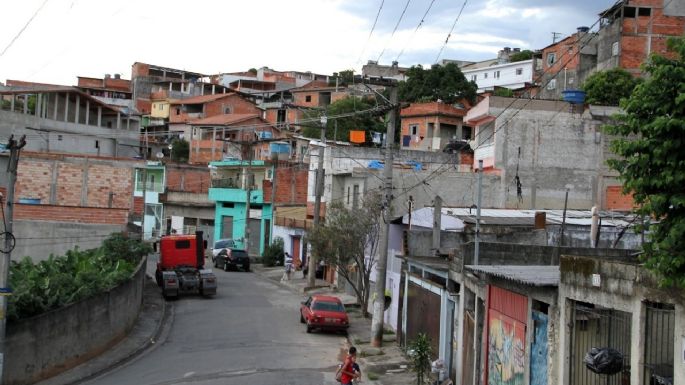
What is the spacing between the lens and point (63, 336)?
76.8 ft

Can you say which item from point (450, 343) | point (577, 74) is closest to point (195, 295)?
point (450, 343)

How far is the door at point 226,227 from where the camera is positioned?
70.3m

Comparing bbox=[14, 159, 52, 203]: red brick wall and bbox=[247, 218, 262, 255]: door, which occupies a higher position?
bbox=[14, 159, 52, 203]: red brick wall

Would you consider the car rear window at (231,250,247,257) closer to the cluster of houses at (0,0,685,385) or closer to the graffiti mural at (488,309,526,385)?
the cluster of houses at (0,0,685,385)

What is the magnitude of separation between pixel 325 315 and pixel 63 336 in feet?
34.4

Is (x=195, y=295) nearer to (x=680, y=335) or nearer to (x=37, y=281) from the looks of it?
(x=37, y=281)

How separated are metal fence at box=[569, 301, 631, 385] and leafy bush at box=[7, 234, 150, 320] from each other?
14.6 metres

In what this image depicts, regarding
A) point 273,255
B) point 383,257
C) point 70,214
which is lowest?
point 273,255

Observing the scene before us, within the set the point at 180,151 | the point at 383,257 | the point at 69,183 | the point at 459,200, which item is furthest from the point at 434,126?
the point at 180,151

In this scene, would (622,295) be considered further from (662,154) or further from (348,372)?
(348,372)

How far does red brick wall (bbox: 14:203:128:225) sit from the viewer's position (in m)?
41.8

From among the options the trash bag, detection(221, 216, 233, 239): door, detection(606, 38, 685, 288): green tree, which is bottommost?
the trash bag

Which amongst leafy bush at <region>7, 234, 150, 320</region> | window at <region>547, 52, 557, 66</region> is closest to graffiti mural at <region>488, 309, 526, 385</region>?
leafy bush at <region>7, 234, 150, 320</region>

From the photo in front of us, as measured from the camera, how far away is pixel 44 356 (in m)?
22.3
